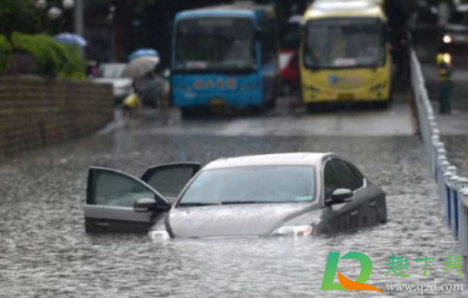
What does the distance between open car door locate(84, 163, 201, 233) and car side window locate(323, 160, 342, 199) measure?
1804 millimetres

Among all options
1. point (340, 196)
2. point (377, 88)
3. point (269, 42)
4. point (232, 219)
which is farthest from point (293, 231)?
point (269, 42)

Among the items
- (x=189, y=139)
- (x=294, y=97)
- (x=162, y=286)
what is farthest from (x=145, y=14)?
(x=162, y=286)

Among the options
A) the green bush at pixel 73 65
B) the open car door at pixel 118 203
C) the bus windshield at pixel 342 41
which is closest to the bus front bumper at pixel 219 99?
the bus windshield at pixel 342 41

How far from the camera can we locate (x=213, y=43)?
44688 mm

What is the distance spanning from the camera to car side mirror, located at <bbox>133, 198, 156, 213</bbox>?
1609 centimetres

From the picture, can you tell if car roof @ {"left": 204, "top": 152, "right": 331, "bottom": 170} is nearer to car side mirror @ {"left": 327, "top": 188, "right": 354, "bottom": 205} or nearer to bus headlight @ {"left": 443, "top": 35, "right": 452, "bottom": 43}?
car side mirror @ {"left": 327, "top": 188, "right": 354, "bottom": 205}

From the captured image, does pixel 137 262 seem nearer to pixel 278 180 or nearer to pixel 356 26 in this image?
pixel 278 180

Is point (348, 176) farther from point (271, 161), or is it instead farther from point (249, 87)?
point (249, 87)

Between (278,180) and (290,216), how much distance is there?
3.61 ft

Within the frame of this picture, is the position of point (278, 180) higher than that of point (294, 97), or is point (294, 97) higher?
point (278, 180)

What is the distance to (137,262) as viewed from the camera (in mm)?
13836

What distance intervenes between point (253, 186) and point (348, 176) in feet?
5.12

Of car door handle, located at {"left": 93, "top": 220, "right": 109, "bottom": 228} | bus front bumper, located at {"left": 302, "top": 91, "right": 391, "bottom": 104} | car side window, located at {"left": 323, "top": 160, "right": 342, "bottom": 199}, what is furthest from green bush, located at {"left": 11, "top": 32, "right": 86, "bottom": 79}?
car side window, located at {"left": 323, "top": 160, "right": 342, "bottom": 199}

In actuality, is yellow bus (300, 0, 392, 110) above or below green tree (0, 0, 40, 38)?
below
